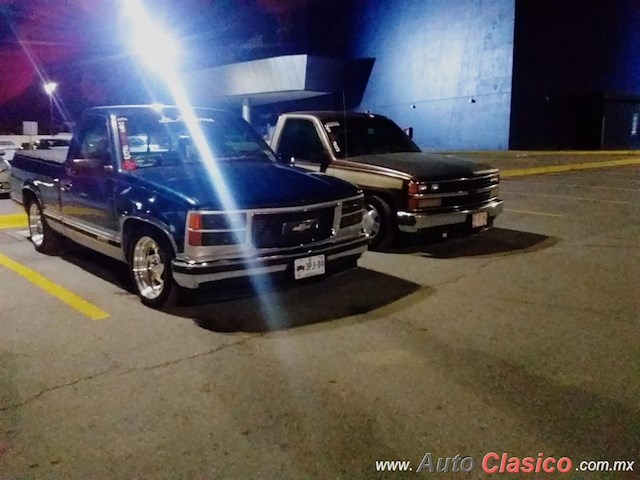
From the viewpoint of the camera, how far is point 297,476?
9.70ft

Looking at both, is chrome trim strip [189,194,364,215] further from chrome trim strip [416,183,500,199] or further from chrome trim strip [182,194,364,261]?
chrome trim strip [416,183,500,199]

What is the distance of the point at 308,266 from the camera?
207 inches

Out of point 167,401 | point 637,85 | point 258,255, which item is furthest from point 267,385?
point 637,85

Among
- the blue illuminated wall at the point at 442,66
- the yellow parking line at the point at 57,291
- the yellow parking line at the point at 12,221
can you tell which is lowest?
the yellow parking line at the point at 57,291

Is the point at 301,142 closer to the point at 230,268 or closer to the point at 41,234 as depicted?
the point at 41,234

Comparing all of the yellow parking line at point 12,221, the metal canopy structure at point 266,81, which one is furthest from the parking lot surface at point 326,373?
the metal canopy structure at point 266,81

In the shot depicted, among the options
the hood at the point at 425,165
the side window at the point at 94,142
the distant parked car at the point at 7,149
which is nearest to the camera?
the side window at the point at 94,142

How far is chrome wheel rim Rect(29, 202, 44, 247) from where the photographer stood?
7.84 metres

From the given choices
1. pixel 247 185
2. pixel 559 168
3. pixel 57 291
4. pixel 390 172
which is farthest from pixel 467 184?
pixel 559 168

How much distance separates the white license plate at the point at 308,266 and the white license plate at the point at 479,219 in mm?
2851

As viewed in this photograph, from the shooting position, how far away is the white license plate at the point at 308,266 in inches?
204

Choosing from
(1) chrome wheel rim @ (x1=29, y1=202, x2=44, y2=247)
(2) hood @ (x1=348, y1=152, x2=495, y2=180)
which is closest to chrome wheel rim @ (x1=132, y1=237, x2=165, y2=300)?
(1) chrome wheel rim @ (x1=29, y1=202, x2=44, y2=247)

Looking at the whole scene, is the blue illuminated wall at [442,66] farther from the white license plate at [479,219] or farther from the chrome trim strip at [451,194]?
the white license plate at [479,219]

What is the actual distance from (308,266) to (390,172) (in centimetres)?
250
